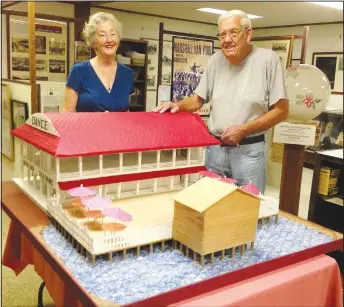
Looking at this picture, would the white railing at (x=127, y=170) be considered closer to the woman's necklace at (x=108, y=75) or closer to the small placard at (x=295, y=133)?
the woman's necklace at (x=108, y=75)

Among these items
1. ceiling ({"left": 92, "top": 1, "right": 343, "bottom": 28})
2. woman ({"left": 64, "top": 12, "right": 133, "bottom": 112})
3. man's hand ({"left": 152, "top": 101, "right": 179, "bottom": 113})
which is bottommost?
man's hand ({"left": 152, "top": 101, "right": 179, "bottom": 113})

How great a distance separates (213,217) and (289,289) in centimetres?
33

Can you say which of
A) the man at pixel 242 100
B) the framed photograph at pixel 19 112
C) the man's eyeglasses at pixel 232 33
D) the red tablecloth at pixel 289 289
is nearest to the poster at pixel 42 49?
the framed photograph at pixel 19 112

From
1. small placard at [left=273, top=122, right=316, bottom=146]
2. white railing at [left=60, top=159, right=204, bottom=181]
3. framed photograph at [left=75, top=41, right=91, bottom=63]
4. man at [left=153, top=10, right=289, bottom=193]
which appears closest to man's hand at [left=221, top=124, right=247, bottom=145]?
man at [left=153, top=10, right=289, bottom=193]

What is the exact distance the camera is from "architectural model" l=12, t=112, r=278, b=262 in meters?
1.18

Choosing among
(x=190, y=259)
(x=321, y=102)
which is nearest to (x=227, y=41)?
(x=321, y=102)

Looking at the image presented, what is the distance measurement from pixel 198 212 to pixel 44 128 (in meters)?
0.76

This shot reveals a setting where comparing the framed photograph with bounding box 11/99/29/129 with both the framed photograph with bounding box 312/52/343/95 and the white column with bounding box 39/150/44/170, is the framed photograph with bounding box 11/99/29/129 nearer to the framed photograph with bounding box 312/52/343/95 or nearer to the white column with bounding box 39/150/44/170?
the white column with bounding box 39/150/44/170

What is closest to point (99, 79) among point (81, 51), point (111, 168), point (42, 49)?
point (111, 168)

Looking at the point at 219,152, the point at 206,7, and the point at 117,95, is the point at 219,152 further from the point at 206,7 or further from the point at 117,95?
the point at 206,7

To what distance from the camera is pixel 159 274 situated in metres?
1.08

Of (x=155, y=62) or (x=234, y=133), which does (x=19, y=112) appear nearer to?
(x=234, y=133)

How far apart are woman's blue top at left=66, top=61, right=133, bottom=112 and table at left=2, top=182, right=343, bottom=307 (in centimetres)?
61

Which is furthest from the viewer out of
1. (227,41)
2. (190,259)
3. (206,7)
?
(206,7)
